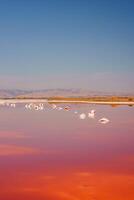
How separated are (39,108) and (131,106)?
6.42 meters

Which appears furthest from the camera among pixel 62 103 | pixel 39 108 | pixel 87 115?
pixel 62 103

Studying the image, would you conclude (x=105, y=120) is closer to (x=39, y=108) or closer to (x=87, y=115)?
(x=87, y=115)

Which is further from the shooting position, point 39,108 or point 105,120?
point 39,108

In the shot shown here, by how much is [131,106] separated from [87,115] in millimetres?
7815

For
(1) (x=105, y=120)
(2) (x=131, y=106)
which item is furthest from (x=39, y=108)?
(1) (x=105, y=120)

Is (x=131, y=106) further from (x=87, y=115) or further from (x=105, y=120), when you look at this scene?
(x=105, y=120)

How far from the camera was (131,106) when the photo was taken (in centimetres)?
4056

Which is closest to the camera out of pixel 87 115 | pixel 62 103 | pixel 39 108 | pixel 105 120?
pixel 105 120

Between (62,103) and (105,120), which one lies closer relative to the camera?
(105,120)

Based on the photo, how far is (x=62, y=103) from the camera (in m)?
48.9

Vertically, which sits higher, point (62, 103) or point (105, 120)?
point (62, 103)

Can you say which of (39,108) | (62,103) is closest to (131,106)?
(39,108)

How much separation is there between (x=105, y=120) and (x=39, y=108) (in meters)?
11.3

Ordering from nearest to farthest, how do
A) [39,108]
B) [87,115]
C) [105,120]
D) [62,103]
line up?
[105,120] < [87,115] < [39,108] < [62,103]
